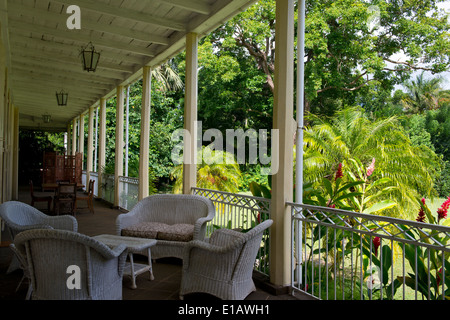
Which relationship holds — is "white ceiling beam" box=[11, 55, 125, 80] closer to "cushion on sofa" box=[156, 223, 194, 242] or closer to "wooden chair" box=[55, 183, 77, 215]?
"wooden chair" box=[55, 183, 77, 215]

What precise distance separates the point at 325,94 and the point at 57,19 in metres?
10.9

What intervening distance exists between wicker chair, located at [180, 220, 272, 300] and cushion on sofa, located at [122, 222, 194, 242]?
1.04 metres

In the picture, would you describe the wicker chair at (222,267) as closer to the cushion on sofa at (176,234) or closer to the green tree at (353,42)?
the cushion on sofa at (176,234)

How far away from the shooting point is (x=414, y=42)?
1373 cm

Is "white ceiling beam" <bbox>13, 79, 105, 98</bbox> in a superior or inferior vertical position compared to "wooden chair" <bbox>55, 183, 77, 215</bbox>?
superior

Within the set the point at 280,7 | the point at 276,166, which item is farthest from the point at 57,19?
the point at 276,166

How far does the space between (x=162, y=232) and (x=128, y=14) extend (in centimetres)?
316

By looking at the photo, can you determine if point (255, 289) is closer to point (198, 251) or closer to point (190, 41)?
Answer: point (198, 251)

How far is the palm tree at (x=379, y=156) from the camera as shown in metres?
6.54

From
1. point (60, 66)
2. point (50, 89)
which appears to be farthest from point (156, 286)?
point (50, 89)

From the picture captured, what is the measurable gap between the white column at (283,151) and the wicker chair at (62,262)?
1635mm

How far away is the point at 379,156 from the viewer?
22.0ft

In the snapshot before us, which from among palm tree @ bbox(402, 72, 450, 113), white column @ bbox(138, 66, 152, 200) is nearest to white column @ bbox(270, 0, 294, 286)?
white column @ bbox(138, 66, 152, 200)

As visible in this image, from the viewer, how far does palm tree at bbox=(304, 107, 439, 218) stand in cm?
654
